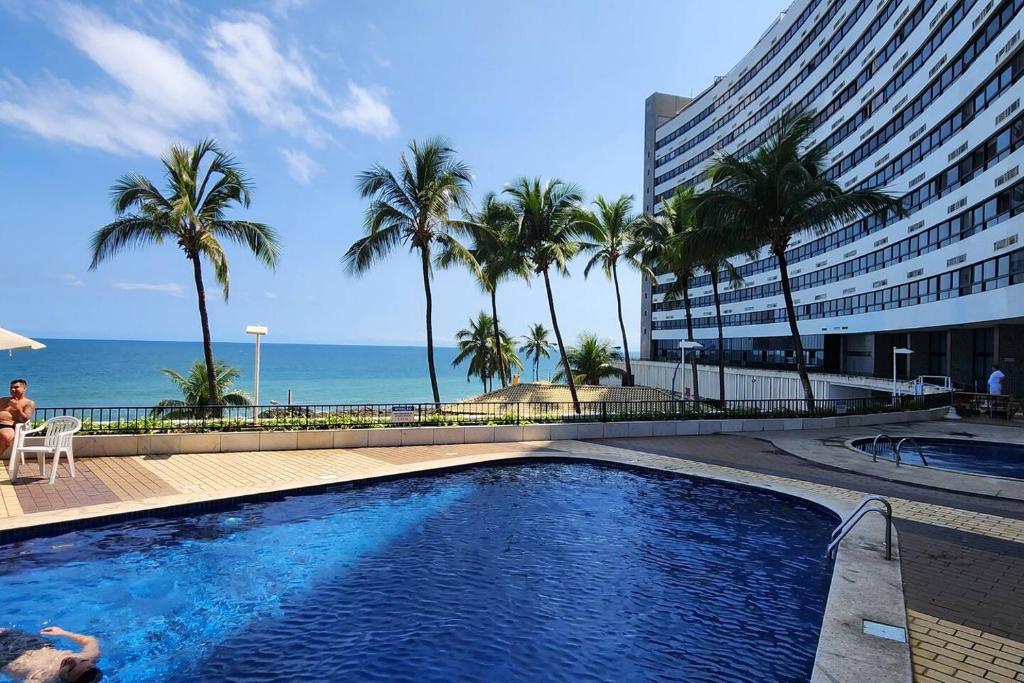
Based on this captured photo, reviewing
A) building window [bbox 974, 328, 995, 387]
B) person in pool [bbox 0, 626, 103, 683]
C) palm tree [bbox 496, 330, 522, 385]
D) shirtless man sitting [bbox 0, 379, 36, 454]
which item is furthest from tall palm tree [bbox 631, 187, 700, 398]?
person in pool [bbox 0, 626, 103, 683]

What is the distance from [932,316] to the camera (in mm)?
31750

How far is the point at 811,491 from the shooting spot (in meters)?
11.4

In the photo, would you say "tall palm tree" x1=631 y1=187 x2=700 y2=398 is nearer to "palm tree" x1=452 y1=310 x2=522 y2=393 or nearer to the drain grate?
"palm tree" x1=452 y1=310 x2=522 y2=393

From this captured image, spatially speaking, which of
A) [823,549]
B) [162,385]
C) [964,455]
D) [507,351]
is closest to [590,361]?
[507,351]

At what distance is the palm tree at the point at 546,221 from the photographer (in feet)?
81.6

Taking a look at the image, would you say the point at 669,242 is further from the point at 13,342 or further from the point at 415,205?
the point at 13,342

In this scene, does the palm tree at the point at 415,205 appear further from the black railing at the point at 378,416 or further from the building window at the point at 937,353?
the building window at the point at 937,353

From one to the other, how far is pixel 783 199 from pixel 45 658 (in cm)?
2395

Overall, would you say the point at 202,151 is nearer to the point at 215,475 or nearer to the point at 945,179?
the point at 215,475

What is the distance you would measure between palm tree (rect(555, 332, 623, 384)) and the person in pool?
44.1 meters

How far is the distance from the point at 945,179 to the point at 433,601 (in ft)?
121

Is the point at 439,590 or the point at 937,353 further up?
the point at 937,353

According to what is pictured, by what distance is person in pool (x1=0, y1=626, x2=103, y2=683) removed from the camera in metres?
5.15

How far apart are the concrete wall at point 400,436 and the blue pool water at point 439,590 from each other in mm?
4343
